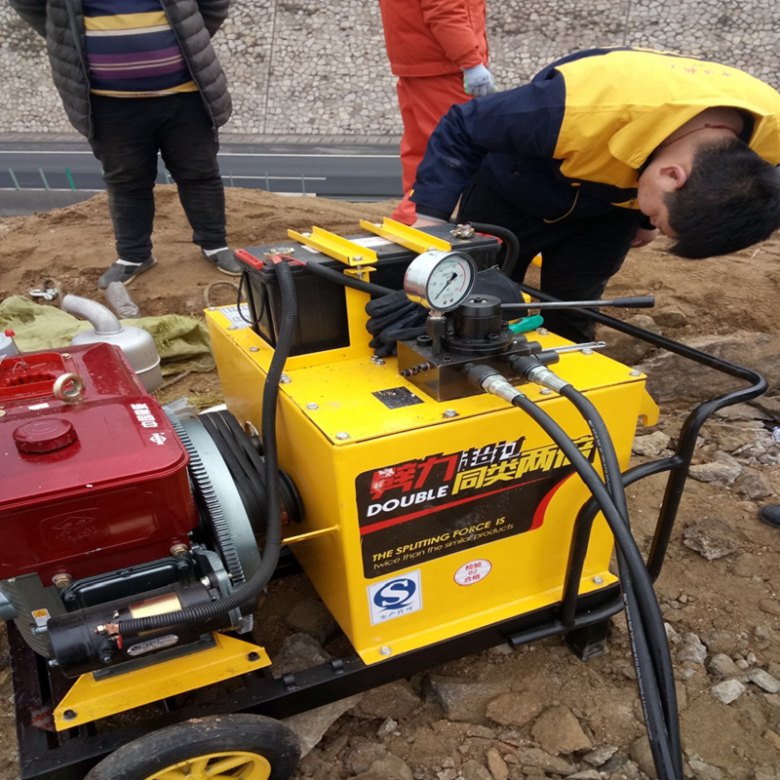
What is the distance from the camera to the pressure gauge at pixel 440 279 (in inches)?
48.4

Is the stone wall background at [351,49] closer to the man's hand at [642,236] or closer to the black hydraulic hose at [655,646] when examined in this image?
the man's hand at [642,236]

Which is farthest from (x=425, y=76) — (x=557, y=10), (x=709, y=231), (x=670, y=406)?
(x=557, y=10)

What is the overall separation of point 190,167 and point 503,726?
2687mm

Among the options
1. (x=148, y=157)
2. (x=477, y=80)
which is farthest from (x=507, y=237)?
(x=148, y=157)

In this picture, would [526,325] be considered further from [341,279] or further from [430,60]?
[430,60]

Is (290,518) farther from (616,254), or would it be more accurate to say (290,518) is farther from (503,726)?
(616,254)

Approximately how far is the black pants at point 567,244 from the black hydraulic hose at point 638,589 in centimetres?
129

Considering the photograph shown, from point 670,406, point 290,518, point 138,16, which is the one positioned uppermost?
point 138,16

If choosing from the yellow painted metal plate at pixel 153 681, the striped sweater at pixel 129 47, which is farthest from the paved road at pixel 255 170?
the yellow painted metal plate at pixel 153 681

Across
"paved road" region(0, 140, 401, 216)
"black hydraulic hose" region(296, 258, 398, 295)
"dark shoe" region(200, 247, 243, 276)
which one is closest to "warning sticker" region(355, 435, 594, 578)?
"black hydraulic hose" region(296, 258, 398, 295)

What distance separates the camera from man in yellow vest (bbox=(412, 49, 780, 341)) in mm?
1395

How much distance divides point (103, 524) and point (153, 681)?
13.4 inches

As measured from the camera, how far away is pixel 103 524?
1.14m

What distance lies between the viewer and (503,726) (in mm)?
1551
